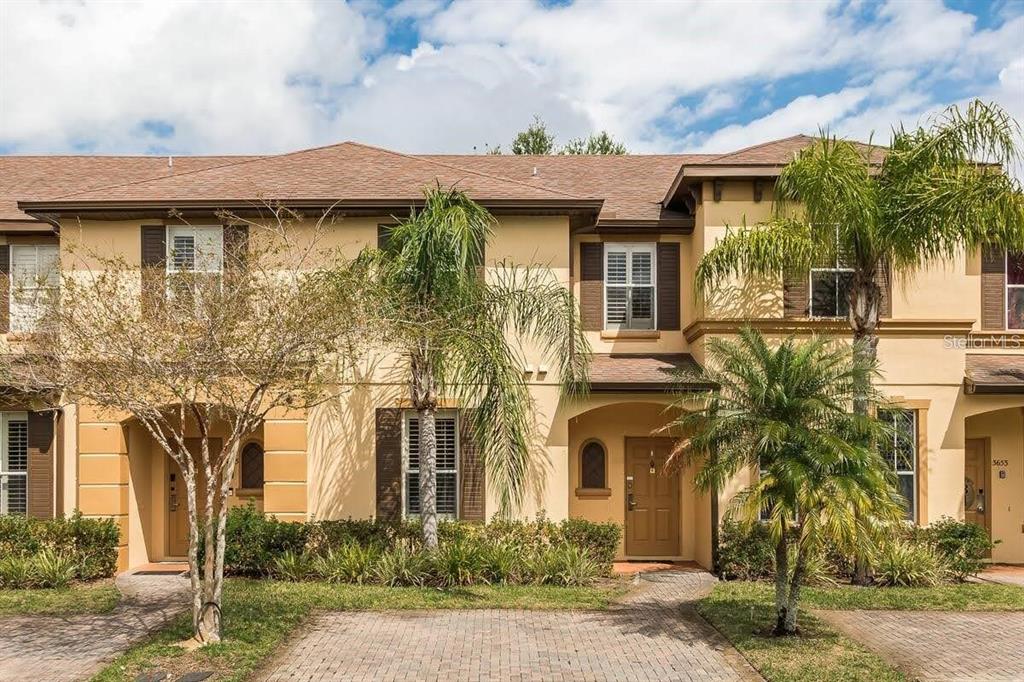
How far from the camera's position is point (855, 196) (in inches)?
460

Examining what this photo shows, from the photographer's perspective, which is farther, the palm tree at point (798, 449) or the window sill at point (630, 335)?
the window sill at point (630, 335)

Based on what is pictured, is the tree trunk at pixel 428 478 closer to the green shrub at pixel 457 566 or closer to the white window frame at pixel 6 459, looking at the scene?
the green shrub at pixel 457 566

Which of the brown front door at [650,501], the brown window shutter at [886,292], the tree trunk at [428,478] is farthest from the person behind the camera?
the brown front door at [650,501]

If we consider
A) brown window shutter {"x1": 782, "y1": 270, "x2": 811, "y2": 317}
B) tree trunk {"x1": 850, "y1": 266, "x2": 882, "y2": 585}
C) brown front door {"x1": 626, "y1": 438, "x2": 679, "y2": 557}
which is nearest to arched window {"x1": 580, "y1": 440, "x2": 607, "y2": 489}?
brown front door {"x1": 626, "y1": 438, "x2": 679, "y2": 557}

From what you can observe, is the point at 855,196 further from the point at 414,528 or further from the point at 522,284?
the point at 414,528

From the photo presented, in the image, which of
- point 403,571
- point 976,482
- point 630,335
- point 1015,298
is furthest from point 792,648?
point 1015,298

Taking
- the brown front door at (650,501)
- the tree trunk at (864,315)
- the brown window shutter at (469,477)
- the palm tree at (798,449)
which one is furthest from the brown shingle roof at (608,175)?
the palm tree at (798,449)

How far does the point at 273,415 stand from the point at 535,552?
15.9ft

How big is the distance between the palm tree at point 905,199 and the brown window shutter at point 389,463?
685 cm

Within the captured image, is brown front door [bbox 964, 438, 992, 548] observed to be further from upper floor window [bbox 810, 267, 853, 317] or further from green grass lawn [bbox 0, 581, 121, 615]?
green grass lawn [bbox 0, 581, 121, 615]

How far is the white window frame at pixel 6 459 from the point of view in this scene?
14297 millimetres

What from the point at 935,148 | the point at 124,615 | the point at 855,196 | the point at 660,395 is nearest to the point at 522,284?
the point at 660,395

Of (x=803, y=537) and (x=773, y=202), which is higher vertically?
(x=773, y=202)

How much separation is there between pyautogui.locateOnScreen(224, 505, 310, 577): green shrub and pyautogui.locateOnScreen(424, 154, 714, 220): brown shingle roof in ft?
24.7
